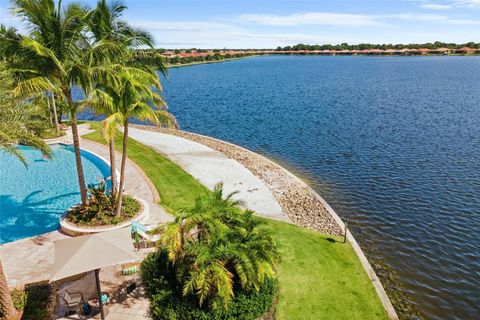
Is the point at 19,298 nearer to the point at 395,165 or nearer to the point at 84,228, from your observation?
the point at 84,228

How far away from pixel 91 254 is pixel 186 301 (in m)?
3.08

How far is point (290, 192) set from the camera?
2153 centimetres

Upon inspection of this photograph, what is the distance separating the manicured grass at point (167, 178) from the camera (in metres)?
19.5

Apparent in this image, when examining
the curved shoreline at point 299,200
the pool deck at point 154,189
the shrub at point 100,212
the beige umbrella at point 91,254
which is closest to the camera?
the beige umbrella at point 91,254

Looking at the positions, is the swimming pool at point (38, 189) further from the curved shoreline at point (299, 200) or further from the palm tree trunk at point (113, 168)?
the curved shoreline at point (299, 200)

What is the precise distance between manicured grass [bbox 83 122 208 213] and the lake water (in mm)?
8550

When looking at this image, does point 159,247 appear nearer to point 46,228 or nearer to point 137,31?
point 46,228

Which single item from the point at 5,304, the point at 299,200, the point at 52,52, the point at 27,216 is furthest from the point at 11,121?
the point at 299,200

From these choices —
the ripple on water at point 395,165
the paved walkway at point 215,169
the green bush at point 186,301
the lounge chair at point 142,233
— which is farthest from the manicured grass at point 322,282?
the lounge chair at point 142,233

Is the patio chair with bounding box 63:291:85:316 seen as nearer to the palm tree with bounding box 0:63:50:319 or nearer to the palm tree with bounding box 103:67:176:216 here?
the palm tree with bounding box 0:63:50:319

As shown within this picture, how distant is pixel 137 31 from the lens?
17297 millimetres

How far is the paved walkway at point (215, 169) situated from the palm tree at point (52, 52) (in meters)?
9.95

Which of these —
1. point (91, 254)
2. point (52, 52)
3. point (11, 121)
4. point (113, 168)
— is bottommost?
point (91, 254)

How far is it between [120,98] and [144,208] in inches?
220
